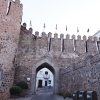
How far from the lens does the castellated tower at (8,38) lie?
1134 cm

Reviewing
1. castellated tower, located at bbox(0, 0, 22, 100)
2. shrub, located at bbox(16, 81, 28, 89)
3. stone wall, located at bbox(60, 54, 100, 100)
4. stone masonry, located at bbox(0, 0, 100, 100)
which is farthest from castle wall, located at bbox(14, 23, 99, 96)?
stone wall, located at bbox(60, 54, 100, 100)

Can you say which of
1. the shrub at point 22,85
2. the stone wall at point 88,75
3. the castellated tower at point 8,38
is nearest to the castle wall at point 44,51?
the shrub at point 22,85

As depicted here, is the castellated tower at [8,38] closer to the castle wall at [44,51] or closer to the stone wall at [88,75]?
the castle wall at [44,51]

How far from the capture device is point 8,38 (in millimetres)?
12336

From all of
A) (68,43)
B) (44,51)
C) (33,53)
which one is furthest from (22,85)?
(68,43)

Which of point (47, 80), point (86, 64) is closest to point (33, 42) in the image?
point (86, 64)

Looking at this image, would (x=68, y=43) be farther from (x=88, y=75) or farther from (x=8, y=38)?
(x=88, y=75)

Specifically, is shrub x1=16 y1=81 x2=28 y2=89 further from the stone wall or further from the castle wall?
the stone wall

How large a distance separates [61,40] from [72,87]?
693 cm

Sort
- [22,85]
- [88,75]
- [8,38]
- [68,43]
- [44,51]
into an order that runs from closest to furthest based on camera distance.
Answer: [88,75] → [8,38] → [22,85] → [44,51] → [68,43]

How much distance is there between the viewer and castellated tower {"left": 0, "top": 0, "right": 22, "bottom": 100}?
1134cm

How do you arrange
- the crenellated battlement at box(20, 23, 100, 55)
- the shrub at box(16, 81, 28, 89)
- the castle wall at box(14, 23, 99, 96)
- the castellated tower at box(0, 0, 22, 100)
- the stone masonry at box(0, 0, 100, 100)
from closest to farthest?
the castellated tower at box(0, 0, 22, 100)
the stone masonry at box(0, 0, 100, 100)
the shrub at box(16, 81, 28, 89)
the castle wall at box(14, 23, 99, 96)
the crenellated battlement at box(20, 23, 100, 55)

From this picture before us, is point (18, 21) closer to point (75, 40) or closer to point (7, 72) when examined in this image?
point (7, 72)

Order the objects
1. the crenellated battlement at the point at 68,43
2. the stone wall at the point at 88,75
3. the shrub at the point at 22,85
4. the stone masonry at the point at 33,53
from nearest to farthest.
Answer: the stone wall at the point at 88,75 < the stone masonry at the point at 33,53 < the shrub at the point at 22,85 < the crenellated battlement at the point at 68,43
